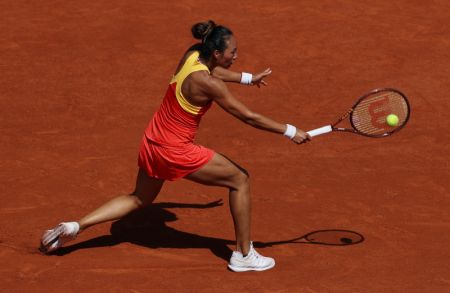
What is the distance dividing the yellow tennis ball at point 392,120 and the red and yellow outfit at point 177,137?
5.17ft

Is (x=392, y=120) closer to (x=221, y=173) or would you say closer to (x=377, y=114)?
(x=377, y=114)

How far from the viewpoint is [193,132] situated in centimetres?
739

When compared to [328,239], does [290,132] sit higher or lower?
higher

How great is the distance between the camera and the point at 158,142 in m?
7.36

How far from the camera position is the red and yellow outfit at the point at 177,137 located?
23.9 feet

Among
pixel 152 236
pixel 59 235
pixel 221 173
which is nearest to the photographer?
pixel 221 173

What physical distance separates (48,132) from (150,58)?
2.49 metres

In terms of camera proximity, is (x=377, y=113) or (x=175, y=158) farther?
(x=377, y=113)

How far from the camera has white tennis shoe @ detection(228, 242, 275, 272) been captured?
739cm

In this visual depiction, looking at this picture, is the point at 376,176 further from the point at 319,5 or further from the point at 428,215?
the point at 319,5

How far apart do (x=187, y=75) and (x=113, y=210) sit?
1250mm

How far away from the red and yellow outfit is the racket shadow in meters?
1.08

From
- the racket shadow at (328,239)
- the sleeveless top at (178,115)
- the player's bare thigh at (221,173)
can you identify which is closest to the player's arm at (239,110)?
the sleeveless top at (178,115)

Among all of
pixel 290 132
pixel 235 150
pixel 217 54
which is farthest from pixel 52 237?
pixel 235 150
